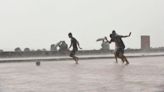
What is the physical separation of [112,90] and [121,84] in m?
1.58

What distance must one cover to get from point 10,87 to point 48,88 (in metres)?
1.16

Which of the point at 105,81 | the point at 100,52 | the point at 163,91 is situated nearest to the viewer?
the point at 163,91

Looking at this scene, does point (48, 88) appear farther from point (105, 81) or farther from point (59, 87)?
point (105, 81)

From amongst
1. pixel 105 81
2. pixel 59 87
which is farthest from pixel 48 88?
pixel 105 81

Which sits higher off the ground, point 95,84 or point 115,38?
point 115,38

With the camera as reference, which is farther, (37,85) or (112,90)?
(37,85)

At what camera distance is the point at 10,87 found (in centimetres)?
1348

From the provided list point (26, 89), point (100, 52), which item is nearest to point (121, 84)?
point (26, 89)

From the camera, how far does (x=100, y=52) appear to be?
45.1 metres

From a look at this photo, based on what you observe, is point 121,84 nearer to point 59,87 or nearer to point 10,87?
point 59,87

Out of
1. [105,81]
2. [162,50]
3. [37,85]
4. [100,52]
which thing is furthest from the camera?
[162,50]

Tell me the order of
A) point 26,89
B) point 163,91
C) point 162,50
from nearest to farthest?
point 163,91, point 26,89, point 162,50

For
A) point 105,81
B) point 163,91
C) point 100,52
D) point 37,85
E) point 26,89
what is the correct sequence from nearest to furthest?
point 163,91 < point 26,89 < point 37,85 < point 105,81 < point 100,52

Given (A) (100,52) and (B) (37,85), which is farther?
(A) (100,52)
